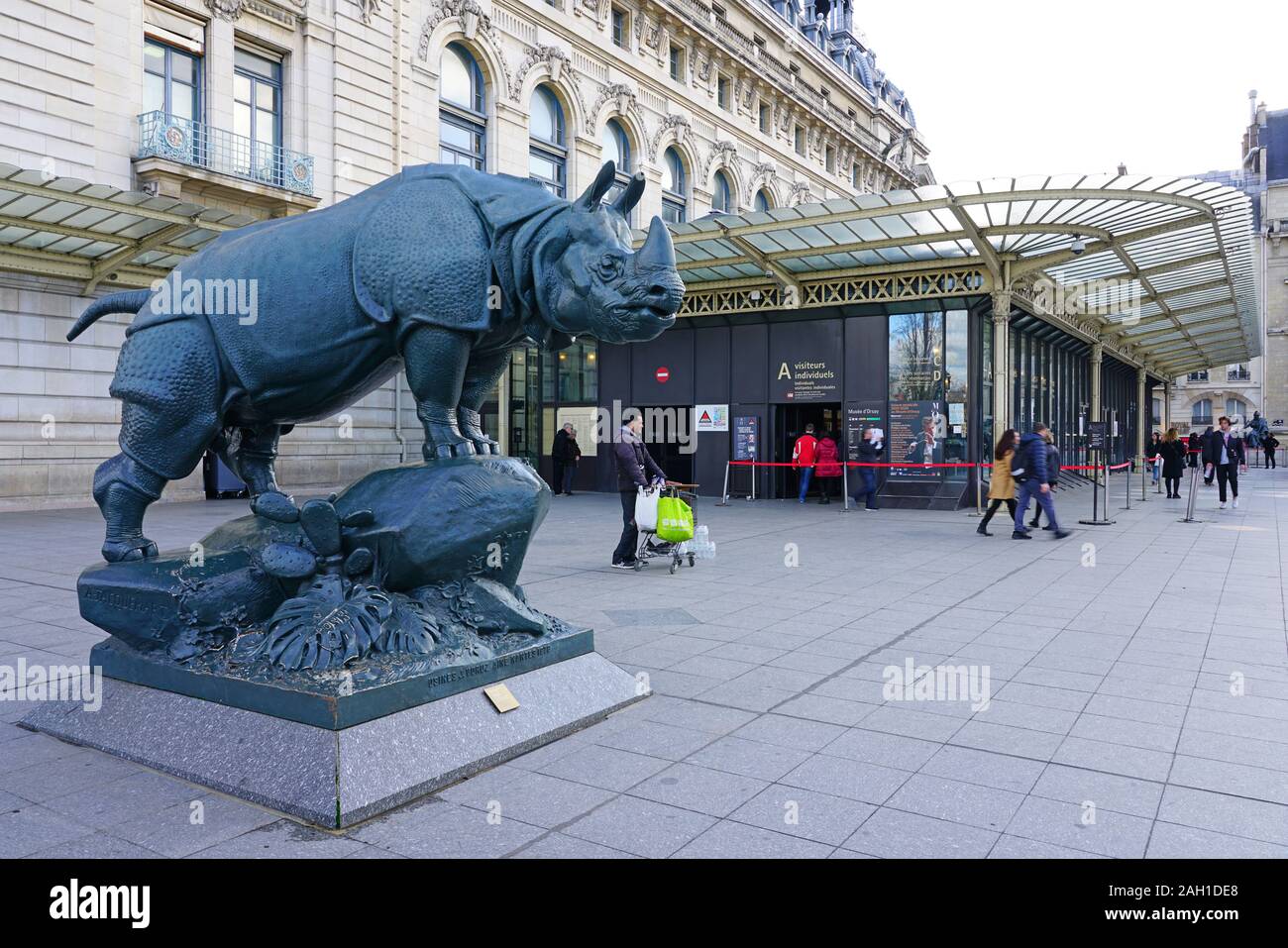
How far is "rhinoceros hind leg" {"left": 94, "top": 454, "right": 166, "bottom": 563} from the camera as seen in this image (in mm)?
4207

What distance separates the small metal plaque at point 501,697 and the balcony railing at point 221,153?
16.8 m

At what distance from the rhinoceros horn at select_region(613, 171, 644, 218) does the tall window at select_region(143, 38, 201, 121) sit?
57.0ft

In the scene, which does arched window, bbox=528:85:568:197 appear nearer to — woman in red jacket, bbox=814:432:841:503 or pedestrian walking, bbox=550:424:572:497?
pedestrian walking, bbox=550:424:572:497

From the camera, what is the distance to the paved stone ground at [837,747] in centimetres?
330

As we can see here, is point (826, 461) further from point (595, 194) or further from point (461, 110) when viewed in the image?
point (595, 194)

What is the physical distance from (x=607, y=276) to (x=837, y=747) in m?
2.35

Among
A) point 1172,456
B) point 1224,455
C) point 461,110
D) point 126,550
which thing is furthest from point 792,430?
point 126,550

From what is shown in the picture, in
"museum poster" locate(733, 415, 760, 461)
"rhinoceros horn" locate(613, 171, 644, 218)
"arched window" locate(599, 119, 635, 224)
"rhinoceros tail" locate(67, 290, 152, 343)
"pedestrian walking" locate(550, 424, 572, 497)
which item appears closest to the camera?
"rhinoceros horn" locate(613, 171, 644, 218)

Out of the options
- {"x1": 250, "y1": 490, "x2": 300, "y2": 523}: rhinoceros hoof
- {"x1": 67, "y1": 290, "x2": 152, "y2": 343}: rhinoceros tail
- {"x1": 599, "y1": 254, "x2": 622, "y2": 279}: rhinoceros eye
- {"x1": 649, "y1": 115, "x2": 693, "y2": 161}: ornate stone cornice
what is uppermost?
{"x1": 649, "y1": 115, "x2": 693, "y2": 161}: ornate stone cornice

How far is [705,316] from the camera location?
2180cm

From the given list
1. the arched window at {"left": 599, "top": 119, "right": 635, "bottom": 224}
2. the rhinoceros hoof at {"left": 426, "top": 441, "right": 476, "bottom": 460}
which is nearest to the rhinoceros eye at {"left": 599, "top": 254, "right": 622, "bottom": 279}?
the rhinoceros hoof at {"left": 426, "top": 441, "right": 476, "bottom": 460}

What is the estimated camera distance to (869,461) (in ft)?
64.0

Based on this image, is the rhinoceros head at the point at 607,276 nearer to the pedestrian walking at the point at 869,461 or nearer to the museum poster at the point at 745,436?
the pedestrian walking at the point at 869,461

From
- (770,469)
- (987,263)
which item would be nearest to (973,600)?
(987,263)
